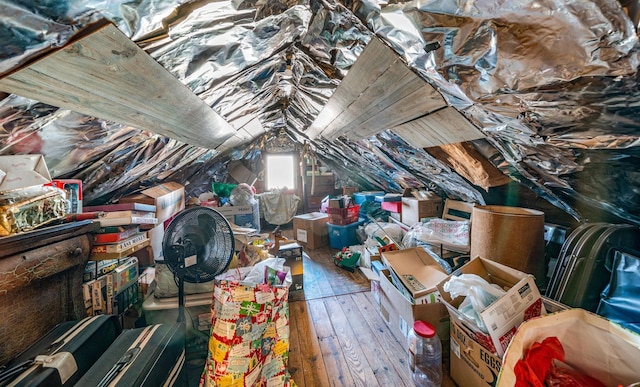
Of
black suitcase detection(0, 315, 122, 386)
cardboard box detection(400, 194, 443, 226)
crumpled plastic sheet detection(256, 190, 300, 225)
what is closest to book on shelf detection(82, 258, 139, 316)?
black suitcase detection(0, 315, 122, 386)

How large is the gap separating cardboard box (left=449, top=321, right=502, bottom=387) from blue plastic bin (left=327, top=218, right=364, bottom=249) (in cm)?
206

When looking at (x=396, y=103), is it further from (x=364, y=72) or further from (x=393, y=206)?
(x=393, y=206)

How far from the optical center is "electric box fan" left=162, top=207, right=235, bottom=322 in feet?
4.17

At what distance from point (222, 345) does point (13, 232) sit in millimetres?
1003

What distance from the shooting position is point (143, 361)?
0.94m

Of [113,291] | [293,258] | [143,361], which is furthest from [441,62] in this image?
[113,291]

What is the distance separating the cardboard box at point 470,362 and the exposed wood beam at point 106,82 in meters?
1.75

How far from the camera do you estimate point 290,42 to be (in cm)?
108

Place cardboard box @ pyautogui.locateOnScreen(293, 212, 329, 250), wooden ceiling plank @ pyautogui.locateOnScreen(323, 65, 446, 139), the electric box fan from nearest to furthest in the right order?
wooden ceiling plank @ pyautogui.locateOnScreen(323, 65, 446, 139), the electric box fan, cardboard box @ pyautogui.locateOnScreen(293, 212, 329, 250)

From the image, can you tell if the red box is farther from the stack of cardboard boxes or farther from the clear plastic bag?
the clear plastic bag

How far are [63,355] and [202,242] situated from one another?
0.64 m

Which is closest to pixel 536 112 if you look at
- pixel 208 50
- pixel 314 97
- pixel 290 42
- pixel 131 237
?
pixel 290 42

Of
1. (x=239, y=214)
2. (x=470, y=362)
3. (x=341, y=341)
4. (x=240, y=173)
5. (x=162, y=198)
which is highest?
(x=240, y=173)

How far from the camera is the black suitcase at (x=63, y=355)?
31.1 inches
